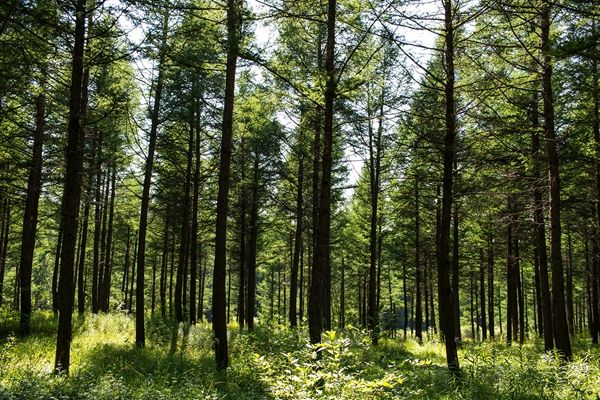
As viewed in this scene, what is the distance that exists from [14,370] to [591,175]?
67.3ft

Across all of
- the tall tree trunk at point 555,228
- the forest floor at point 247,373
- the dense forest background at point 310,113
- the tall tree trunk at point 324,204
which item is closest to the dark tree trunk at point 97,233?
the dense forest background at point 310,113

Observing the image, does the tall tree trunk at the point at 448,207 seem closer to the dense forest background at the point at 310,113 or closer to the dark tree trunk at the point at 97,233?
the dense forest background at the point at 310,113

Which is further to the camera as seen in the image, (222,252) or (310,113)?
(310,113)

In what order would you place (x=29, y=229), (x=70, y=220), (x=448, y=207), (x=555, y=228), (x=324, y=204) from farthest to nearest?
(x=29, y=229), (x=555, y=228), (x=448, y=207), (x=324, y=204), (x=70, y=220)

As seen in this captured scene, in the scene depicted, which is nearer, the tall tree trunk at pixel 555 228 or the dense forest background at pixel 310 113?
the dense forest background at pixel 310 113

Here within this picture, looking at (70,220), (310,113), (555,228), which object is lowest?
(70,220)

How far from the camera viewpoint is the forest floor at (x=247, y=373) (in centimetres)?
586

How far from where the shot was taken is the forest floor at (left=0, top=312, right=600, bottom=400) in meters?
5.86

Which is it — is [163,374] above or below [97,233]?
below

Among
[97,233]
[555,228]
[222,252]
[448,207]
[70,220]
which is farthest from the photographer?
[97,233]

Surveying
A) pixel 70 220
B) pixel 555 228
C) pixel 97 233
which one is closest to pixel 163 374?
pixel 70 220

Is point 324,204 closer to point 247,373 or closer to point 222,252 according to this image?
point 222,252

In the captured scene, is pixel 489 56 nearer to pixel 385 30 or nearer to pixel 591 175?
pixel 385 30

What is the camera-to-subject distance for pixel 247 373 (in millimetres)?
8859
